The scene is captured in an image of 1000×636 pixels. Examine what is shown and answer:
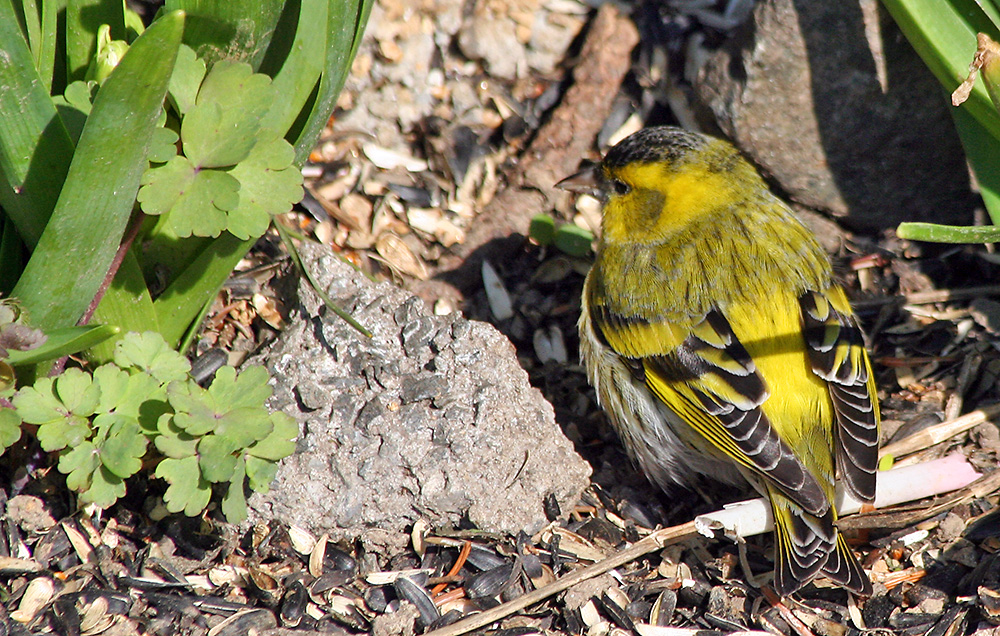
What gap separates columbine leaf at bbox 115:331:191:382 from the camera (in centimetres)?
293

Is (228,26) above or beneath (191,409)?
above

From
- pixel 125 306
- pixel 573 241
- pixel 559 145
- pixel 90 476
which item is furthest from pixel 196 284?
pixel 559 145

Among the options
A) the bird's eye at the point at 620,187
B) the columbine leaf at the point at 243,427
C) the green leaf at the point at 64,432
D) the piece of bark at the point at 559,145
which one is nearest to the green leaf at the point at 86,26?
the green leaf at the point at 64,432

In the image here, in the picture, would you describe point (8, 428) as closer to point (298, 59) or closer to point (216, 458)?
point (216, 458)

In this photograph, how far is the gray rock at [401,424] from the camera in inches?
133

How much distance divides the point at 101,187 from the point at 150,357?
655 millimetres

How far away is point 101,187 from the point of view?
8.21 feet

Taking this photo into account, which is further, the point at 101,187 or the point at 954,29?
the point at 954,29

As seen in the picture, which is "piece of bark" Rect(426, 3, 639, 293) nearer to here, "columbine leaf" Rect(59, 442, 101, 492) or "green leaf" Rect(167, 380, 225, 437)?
"green leaf" Rect(167, 380, 225, 437)

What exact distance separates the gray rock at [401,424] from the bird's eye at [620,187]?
0.97 m

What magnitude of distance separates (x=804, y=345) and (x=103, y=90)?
2585mm

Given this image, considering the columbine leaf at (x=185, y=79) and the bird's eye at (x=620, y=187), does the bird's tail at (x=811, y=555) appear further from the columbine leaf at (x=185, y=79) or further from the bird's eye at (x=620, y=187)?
the columbine leaf at (x=185, y=79)

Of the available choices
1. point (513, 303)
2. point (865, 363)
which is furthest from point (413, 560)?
point (865, 363)

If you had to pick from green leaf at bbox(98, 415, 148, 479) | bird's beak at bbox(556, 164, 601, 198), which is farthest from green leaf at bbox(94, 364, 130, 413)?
bird's beak at bbox(556, 164, 601, 198)
